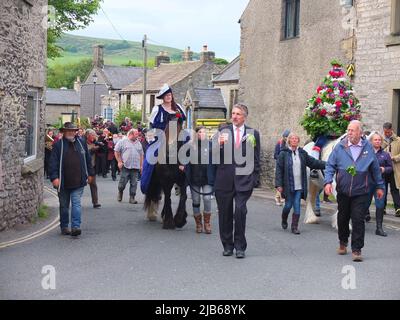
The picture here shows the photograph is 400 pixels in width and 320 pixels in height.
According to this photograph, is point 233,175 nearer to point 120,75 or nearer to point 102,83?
point 102,83

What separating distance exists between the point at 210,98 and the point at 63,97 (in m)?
41.8

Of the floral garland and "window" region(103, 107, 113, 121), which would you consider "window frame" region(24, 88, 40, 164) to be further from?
"window" region(103, 107, 113, 121)

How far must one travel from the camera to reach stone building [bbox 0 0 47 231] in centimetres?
1063

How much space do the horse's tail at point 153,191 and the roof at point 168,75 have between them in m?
46.1

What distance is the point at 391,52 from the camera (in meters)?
17.1

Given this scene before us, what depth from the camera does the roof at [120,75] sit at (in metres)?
73.3

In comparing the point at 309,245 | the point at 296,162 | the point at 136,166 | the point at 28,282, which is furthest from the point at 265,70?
the point at 28,282

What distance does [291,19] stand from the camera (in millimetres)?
22828

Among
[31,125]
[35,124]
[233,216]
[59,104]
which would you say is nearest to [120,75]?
[59,104]

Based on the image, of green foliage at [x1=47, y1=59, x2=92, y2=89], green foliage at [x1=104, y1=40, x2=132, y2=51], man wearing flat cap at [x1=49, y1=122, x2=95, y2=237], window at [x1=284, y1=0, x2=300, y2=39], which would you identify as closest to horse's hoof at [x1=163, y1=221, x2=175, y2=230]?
man wearing flat cap at [x1=49, y1=122, x2=95, y2=237]

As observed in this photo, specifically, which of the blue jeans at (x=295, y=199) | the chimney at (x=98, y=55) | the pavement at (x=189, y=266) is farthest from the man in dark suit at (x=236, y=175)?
the chimney at (x=98, y=55)

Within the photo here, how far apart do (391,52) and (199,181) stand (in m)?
8.46

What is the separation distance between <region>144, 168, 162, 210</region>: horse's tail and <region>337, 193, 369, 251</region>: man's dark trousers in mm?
3825

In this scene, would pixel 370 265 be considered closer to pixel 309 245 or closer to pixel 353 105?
pixel 309 245
